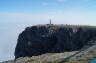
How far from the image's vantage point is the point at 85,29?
388 feet

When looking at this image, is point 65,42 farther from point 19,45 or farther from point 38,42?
point 19,45

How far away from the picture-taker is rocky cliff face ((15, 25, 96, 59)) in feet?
383

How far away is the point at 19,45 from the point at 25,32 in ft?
24.8

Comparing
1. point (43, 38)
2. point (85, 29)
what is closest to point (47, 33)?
point (43, 38)

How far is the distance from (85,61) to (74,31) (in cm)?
6799

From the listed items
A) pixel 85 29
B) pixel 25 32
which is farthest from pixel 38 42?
pixel 85 29

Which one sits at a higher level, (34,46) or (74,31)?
(74,31)

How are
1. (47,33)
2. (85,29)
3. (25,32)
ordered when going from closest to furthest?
(85,29), (47,33), (25,32)

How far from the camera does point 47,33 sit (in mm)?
126625

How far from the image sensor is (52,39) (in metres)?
128

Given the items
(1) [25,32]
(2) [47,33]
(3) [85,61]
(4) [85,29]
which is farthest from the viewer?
(1) [25,32]

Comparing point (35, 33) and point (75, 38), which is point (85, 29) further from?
point (35, 33)

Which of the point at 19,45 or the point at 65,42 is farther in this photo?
the point at 19,45

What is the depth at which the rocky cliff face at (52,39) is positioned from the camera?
117 meters
